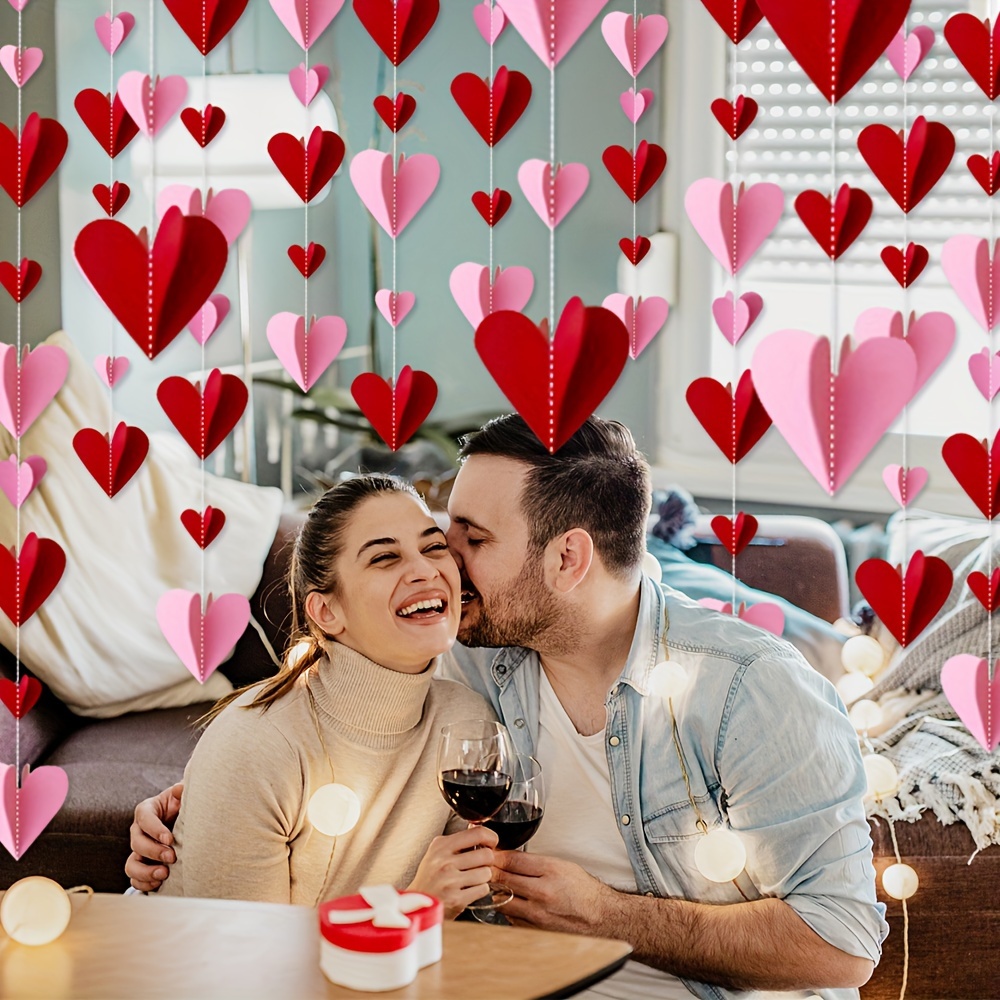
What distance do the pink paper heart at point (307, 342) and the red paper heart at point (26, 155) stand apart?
0.29 metres

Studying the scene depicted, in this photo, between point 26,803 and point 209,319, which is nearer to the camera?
point 26,803

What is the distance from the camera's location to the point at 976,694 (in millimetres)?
1304

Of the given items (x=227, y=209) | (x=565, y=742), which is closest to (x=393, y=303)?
(x=227, y=209)

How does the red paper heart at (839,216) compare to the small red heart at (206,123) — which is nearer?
the red paper heart at (839,216)

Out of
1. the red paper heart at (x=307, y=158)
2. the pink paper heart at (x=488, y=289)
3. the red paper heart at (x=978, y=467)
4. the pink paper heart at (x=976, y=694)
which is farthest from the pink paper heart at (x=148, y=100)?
the pink paper heart at (x=976, y=694)

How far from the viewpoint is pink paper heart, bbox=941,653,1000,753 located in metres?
1.30

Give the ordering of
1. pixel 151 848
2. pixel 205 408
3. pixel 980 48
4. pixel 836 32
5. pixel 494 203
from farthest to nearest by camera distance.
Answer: pixel 151 848 < pixel 494 203 < pixel 205 408 < pixel 980 48 < pixel 836 32

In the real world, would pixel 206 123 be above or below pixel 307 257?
above

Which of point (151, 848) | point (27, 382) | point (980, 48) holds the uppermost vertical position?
point (980, 48)

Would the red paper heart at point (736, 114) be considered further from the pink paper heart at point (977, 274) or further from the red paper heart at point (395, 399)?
the red paper heart at point (395, 399)

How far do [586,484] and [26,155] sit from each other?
31.8 inches

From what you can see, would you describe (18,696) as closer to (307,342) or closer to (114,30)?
(307,342)

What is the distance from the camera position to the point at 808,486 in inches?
139

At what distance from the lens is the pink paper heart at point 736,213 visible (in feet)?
4.49
